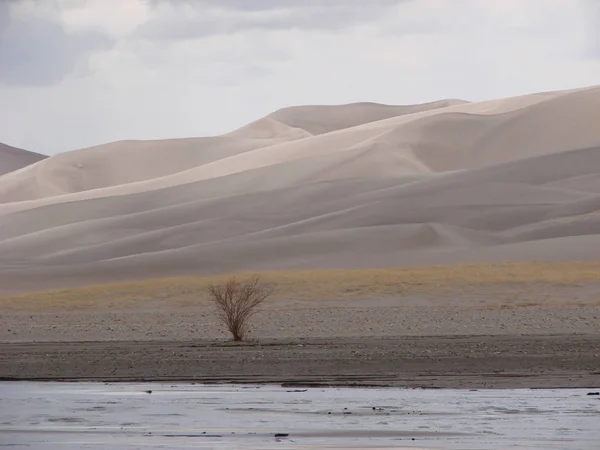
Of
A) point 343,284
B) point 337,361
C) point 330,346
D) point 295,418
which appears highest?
point 343,284

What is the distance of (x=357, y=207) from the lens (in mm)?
86500

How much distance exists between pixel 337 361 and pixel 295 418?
739cm

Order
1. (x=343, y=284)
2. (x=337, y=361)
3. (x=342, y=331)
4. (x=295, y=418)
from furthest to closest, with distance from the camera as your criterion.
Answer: (x=343, y=284), (x=342, y=331), (x=337, y=361), (x=295, y=418)

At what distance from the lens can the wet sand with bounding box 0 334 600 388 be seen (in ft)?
63.5

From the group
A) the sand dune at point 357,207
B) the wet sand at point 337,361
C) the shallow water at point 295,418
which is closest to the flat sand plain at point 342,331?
the wet sand at point 337,361

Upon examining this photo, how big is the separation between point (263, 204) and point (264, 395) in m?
78.2

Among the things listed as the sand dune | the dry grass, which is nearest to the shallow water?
the dry grass

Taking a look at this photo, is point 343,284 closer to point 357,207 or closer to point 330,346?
point 330,346

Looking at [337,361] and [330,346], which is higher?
[330,346]

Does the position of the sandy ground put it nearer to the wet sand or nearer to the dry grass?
the wet sand

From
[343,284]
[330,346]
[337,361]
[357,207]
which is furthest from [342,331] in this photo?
[357,207]

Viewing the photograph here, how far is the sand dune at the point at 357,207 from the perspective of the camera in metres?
62.2

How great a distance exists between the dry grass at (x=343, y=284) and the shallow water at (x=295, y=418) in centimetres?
2237

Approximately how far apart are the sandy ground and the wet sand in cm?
2
